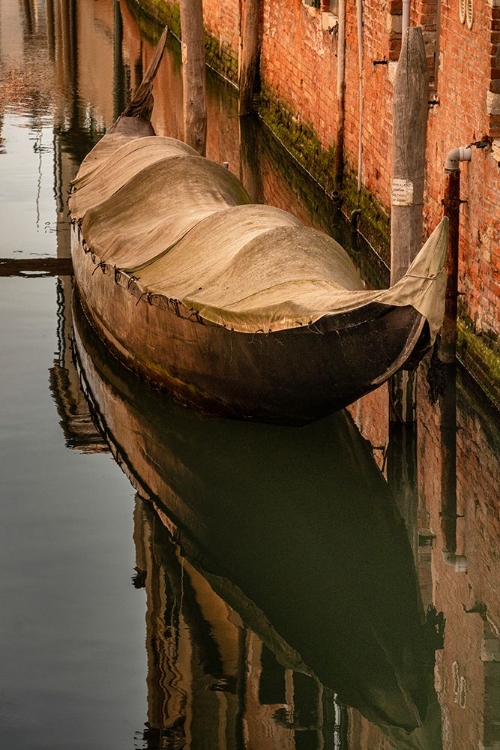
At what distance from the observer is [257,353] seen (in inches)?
251

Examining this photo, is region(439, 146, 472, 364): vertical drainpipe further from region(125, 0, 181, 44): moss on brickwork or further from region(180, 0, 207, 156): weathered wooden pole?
region(125, 0, 181, 44): moss on brickwork

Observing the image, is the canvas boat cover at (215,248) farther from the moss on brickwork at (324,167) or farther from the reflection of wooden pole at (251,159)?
the reflection of wooden pole at (251,159)

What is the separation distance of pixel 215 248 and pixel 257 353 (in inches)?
41.8

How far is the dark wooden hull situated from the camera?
18.9 ft

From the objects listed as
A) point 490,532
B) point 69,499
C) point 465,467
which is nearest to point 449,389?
point 465,467

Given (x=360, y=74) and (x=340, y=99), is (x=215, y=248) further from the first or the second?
(x=340, y=99)

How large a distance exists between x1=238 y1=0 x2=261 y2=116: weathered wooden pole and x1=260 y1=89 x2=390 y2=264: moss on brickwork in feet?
0.69

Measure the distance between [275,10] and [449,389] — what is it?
775 cm

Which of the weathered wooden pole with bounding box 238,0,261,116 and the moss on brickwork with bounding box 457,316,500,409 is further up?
the weathered wooden pole with bounding box 238,0,261,116

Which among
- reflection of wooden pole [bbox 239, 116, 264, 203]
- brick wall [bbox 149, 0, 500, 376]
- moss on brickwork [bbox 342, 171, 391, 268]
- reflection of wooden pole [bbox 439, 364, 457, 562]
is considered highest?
brick wall [bbox 149, 0, 500, 376]

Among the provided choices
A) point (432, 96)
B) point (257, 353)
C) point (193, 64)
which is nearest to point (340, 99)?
point (193, 64)

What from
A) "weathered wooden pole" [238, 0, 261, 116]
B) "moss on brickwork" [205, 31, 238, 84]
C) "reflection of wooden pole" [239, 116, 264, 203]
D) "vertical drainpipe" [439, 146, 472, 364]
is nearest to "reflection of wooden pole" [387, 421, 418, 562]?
"vertical drainpipe" [439, 146, 472, 364]

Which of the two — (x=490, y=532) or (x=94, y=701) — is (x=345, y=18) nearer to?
(x=490, y=532)

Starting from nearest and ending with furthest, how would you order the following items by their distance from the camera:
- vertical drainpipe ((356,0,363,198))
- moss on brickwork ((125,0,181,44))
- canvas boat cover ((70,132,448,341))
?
canvas boat cover ((70,132,448,341))
vertical drainpipe ((356,0,363,198))
moss on brickwork ((125,0,181,44))
